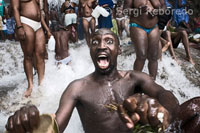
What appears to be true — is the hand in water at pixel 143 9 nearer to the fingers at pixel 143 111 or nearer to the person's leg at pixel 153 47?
the person's leg at pixel 153 47

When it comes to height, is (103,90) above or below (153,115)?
below

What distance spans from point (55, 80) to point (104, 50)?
3.58 metres

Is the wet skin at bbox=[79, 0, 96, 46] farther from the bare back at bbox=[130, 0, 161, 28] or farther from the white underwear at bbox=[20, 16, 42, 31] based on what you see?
the bare back at bbox=[130, 0, 161, 28]

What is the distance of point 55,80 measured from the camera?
17.9 feet

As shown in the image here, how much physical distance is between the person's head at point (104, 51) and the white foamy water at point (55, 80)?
1.76 m

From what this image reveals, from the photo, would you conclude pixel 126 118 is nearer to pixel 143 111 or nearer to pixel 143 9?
pixel 143 111

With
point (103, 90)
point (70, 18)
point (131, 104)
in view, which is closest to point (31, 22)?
point (103, 90)

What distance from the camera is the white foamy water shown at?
4203 millimetres

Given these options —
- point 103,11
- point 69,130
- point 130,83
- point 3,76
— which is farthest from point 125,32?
point 130,83

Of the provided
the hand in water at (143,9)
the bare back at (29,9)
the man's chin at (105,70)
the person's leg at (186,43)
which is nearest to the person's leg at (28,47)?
the bare back at (29,9)

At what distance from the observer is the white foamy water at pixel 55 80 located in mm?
4203

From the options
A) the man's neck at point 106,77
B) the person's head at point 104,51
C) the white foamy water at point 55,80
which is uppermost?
the person's head at point 104,51

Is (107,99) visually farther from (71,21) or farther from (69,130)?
(71,21)

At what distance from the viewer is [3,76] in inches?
265
